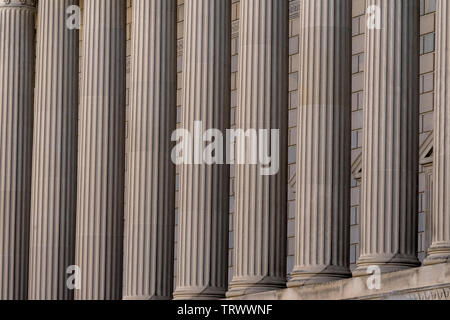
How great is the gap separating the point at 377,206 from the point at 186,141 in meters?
16.3

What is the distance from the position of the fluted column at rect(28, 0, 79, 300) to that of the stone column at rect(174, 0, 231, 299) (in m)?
12.8

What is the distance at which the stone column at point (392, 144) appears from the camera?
8231 cm

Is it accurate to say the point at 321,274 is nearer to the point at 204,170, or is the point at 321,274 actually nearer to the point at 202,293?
the point at 202,293

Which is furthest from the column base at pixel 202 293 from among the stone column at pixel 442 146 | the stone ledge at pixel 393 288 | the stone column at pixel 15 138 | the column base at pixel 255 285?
the stone column at pixel 15 138

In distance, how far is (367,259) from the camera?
272 ft

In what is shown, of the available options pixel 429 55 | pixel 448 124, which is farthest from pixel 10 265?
pixel 448 124

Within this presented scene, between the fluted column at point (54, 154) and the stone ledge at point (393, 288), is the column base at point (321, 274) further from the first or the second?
the fluted column at point (54, 154)

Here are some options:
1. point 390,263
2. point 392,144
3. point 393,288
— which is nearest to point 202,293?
point 390,263

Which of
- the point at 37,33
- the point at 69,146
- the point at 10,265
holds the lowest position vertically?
the point at 10,265

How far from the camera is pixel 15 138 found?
4353 inches

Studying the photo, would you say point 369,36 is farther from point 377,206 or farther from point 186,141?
point 186,141

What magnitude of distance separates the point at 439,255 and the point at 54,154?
34105 mm

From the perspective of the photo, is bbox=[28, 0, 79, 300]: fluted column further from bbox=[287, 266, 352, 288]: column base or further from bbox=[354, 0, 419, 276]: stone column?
bbox=[354, 0, 419, 276]: stone column

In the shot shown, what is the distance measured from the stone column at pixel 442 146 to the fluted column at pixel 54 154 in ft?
102
